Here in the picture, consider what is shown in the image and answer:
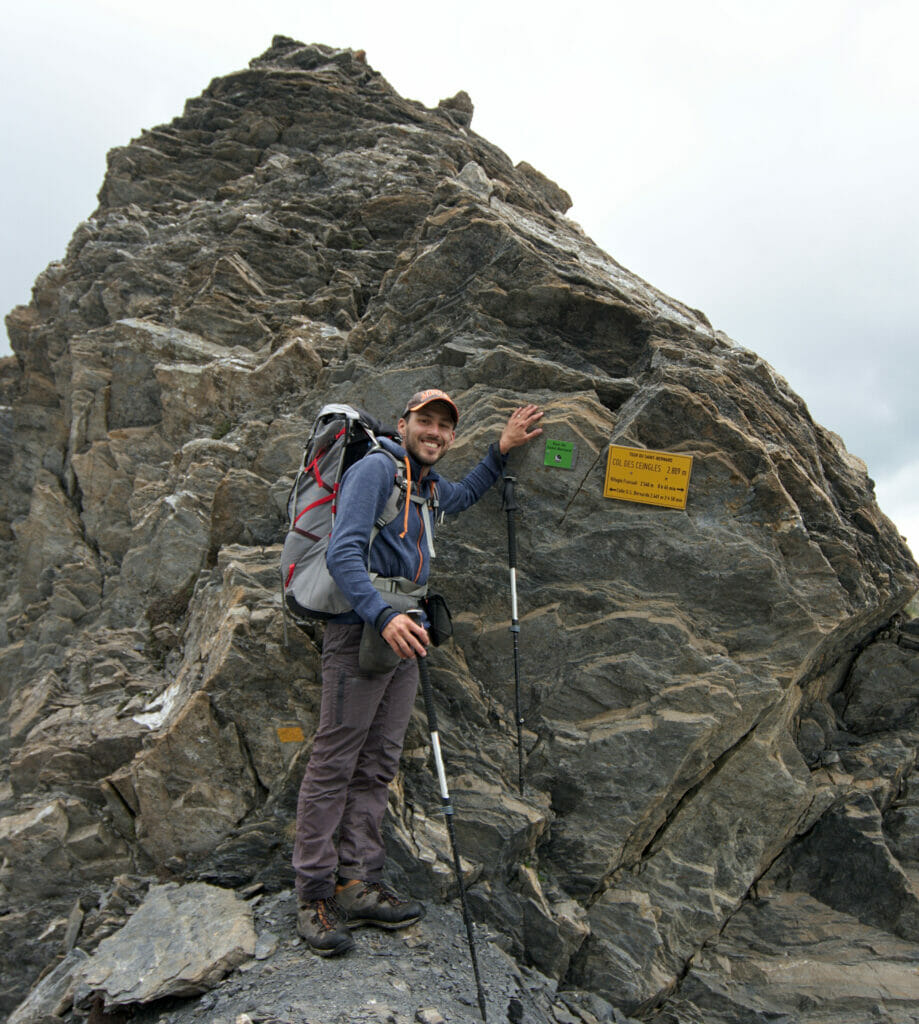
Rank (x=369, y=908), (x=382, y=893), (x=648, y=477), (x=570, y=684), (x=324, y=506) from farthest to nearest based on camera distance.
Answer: (x=648, y=477), (x=570, y=684), (x=324, y=506), (x=382, y=893), (x=369, y=908)

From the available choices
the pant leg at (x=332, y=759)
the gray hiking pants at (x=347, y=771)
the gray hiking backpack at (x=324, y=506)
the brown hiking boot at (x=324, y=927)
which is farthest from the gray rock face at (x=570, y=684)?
the gray hiking backpack at (x=324, y=506)

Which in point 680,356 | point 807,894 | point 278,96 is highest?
point 278,96

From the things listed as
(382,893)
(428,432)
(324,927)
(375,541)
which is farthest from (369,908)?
(428,432)

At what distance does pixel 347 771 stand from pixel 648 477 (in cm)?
460

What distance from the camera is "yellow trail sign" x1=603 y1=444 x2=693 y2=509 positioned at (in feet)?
23.8

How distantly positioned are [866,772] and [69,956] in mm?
9079

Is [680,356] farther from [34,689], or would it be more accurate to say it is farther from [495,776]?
[34,689]

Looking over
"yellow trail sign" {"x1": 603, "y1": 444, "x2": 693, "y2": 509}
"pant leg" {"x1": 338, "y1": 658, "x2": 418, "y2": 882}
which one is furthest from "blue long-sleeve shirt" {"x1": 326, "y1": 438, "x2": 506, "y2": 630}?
"yellow trail sign" {"x1": 603, "y1": 444, "x2": 693, "y2": 509}

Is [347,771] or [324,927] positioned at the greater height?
[347,771]

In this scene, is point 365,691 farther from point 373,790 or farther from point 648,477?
point 648,477

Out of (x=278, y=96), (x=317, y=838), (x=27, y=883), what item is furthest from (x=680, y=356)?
(x=278, y=96)

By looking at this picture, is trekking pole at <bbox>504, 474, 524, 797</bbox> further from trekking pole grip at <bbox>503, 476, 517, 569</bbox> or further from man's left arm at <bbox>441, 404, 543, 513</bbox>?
man's left arm at <bbox>441, 404, 543, 513</bbox>

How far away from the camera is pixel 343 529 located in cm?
525

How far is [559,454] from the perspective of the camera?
24.6 ft
